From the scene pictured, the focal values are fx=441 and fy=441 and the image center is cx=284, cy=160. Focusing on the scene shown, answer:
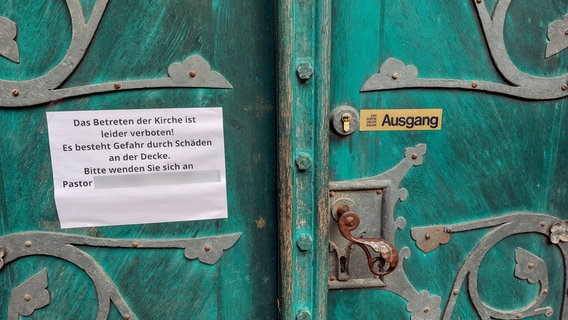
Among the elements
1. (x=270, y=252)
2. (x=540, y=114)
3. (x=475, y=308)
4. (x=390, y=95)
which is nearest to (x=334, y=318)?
(x=270, y=252)

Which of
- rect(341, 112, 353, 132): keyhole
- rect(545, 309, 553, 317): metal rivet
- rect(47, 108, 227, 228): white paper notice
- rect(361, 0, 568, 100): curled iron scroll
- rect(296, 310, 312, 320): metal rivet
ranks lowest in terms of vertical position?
rect(545, 309, 553, 317): metal rivet

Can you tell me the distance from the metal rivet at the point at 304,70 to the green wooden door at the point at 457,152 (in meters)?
0.08

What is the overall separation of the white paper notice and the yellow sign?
29 centimetres

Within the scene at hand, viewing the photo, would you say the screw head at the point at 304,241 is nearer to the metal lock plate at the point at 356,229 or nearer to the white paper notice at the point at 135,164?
the metal lock plate at the point at 356,229

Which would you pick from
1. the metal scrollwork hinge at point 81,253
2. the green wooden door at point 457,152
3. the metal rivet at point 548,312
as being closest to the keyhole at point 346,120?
the green wooden door at point 457,152

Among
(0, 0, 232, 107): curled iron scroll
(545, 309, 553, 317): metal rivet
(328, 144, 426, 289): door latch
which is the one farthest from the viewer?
(545, 309, 553, 317): metal rivet

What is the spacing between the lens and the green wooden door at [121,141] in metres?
0.79

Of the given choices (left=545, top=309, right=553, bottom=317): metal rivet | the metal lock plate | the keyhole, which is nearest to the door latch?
the metal lock plate

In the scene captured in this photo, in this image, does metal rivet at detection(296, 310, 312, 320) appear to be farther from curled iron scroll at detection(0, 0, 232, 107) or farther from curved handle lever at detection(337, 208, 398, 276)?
curled iron scroll at detection(0, 0, 232, 107)

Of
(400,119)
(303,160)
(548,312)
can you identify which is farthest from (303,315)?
(548,312)

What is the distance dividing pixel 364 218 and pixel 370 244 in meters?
0.08

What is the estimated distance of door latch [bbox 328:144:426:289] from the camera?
881 millimetres

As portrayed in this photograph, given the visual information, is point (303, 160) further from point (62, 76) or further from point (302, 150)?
point (62, 76)

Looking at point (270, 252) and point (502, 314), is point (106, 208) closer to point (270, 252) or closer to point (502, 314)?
point (270, 252)
